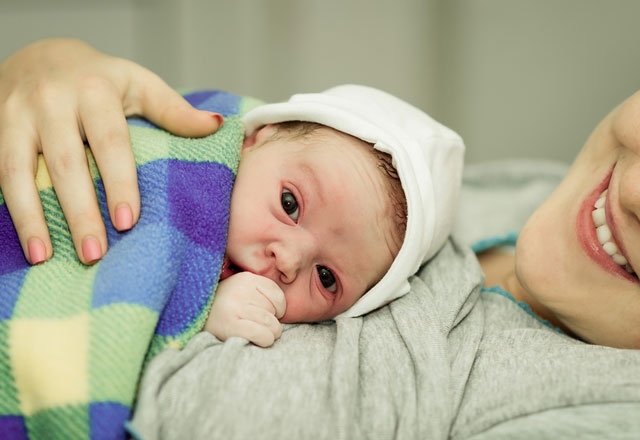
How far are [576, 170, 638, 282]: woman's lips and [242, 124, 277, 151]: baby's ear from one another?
579 mm

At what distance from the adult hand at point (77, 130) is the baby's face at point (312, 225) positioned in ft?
0.49

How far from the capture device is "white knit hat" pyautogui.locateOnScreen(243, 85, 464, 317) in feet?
3.38

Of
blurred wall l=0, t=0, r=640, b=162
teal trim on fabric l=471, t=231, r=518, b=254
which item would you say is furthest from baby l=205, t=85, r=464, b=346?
blurred wall l=0, t=0, r=640, b=162

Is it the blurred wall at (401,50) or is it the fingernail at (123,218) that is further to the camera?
the blurred wall at (401,50)

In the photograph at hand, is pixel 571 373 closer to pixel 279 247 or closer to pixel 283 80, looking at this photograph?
pixel 279 247

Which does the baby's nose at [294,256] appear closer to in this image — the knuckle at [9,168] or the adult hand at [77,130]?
the adult hand at [77,130]

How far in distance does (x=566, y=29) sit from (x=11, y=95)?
185 centimetres

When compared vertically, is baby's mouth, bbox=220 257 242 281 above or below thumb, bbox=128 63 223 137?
below

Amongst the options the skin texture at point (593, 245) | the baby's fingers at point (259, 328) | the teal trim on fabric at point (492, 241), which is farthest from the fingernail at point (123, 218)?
the teal trim on fabric at point (492, 241)

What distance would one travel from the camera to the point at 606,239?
97cm

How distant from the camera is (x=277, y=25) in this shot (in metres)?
2.46

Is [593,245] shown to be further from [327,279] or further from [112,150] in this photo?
[112,150]

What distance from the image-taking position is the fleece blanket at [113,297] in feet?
2.35

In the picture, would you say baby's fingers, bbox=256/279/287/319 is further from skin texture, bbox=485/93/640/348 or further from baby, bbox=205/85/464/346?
skin texture, bbox=485/93/640/348
